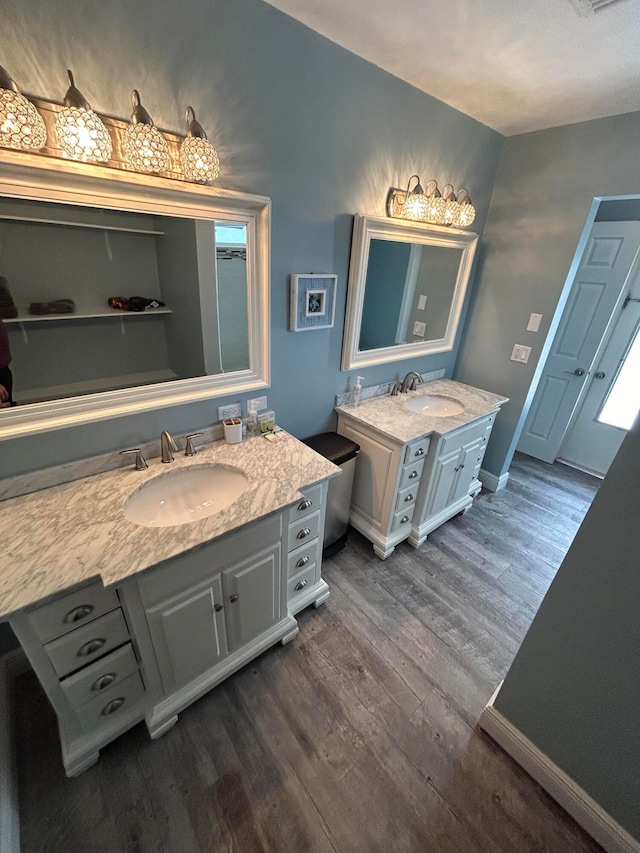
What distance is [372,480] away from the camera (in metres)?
2.04

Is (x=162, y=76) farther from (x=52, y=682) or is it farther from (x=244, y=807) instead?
(x=244, y=807)

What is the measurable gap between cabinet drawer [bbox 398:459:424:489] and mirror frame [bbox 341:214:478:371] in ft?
2.15

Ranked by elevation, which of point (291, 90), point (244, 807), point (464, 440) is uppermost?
point (291, 90)

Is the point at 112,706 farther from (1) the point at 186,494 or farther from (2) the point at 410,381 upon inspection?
(2) the point at 410,381

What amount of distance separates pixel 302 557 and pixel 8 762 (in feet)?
3.70

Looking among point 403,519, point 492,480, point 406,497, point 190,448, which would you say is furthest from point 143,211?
Result: point 492,480

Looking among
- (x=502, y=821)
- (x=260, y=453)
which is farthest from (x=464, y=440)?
(x=502, y=821)

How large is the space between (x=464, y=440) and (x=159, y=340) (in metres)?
1.78

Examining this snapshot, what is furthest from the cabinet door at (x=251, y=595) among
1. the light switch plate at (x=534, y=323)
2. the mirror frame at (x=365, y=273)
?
the light switch plate at (x=534, y=323)

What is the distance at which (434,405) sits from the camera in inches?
98.2

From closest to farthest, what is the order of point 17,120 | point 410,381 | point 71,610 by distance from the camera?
point 17,120
point 71,610
point 410,381

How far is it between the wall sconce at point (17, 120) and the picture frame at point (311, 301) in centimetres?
92

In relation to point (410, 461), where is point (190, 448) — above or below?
above

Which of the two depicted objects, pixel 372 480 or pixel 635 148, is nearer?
pixel 635 148
